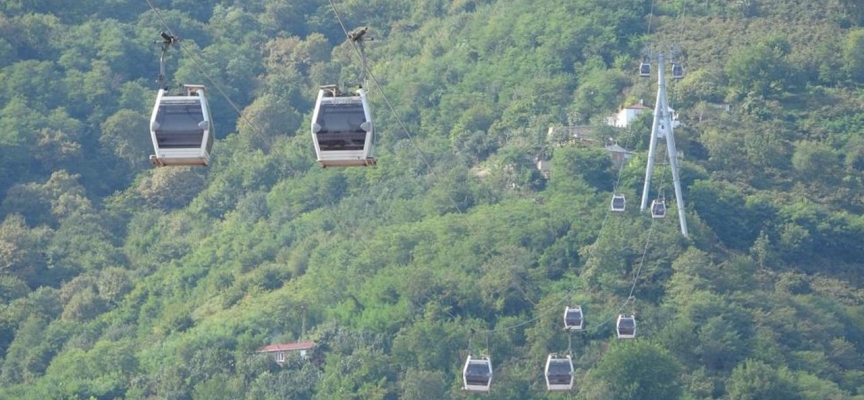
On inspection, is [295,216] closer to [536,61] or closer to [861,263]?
[536,61]

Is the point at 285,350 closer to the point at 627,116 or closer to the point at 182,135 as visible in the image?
the point at 627,116

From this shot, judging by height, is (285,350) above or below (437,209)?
below

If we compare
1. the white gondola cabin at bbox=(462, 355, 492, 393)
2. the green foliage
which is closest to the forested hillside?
the green foliage

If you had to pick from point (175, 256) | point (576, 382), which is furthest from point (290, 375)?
point (175, 256)

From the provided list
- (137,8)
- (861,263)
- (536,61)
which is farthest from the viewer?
(137,8)

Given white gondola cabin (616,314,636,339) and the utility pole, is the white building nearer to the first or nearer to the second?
the utility pole

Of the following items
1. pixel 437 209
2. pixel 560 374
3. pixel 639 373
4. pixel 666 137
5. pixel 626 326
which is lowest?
pixel 639 373

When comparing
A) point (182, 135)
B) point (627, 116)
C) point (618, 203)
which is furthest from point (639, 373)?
point (182, 135)
